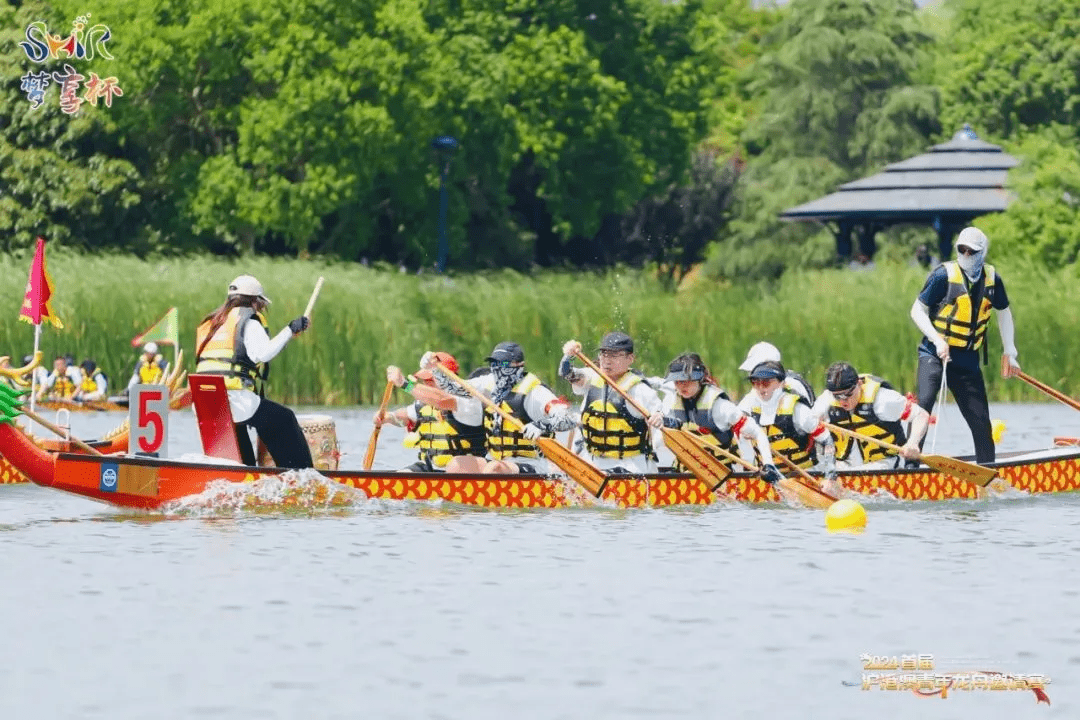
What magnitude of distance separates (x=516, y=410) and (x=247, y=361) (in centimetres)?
228

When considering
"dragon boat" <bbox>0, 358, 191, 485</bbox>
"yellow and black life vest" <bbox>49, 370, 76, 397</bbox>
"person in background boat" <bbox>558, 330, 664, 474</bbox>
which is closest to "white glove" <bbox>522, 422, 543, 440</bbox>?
"person in background boat" <bbox>558, 330, 664, 474</bbox>

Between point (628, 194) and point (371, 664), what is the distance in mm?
49497

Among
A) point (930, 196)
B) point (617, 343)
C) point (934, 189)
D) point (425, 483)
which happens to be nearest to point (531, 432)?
point (425, 483)

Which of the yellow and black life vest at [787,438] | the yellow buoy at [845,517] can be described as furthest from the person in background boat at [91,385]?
the yellow buoy at [845,517]

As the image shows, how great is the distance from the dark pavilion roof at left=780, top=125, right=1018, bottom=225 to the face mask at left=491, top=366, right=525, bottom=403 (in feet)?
126

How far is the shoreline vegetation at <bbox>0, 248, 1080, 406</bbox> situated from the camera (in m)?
36.6

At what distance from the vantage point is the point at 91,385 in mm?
35344

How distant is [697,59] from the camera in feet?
216

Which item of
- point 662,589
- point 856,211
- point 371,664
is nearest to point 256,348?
point 662,589

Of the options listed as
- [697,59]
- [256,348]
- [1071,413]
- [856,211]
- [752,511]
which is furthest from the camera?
[697,59]

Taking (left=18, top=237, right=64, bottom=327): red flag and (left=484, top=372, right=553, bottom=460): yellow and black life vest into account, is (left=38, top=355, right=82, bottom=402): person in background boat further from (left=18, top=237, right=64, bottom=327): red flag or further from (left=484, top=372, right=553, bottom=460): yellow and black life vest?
(left=484, top=372, right=553, bottom=460): yellow and black life vest

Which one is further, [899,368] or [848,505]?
[899,368]

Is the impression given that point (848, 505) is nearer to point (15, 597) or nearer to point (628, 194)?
point (15, 597)

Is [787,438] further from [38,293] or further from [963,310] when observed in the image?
[38,293]
